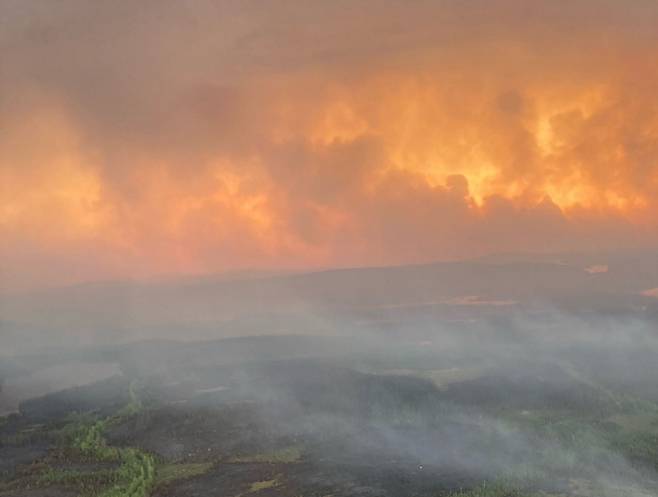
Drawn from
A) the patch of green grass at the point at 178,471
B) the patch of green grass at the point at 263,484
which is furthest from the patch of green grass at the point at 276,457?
the patch of green grass at the point at 263,484

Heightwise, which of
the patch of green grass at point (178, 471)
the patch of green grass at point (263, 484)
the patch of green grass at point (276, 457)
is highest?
the patch of green grass at point (178, 471)

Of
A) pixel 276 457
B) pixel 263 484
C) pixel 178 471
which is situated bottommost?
pixel 263 484

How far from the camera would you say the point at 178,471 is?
107375 millimetres

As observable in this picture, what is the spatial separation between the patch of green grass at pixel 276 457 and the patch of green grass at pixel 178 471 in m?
4.96

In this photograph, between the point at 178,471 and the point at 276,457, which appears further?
the point at 276,457

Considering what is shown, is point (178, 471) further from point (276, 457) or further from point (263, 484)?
point (263, 484)

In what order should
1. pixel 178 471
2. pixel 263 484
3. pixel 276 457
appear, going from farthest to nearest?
pixel 276 457 < pixel 178 471 < pixel 263 484

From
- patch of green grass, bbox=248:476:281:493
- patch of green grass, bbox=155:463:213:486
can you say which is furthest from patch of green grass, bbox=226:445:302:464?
patch of green grass, bbox=248:476:281:493

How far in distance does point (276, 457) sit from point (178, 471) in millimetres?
15640

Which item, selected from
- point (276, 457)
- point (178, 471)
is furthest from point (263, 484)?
point (178, 471)

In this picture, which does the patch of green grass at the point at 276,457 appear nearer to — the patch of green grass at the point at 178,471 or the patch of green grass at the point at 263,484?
the patch of green grass at the point at 178,471

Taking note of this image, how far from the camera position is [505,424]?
400 feet

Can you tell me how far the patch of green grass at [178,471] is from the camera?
339 ft

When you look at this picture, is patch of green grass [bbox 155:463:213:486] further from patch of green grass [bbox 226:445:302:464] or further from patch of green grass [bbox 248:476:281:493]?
patch of green grass [bbox 248:476:281:493]
